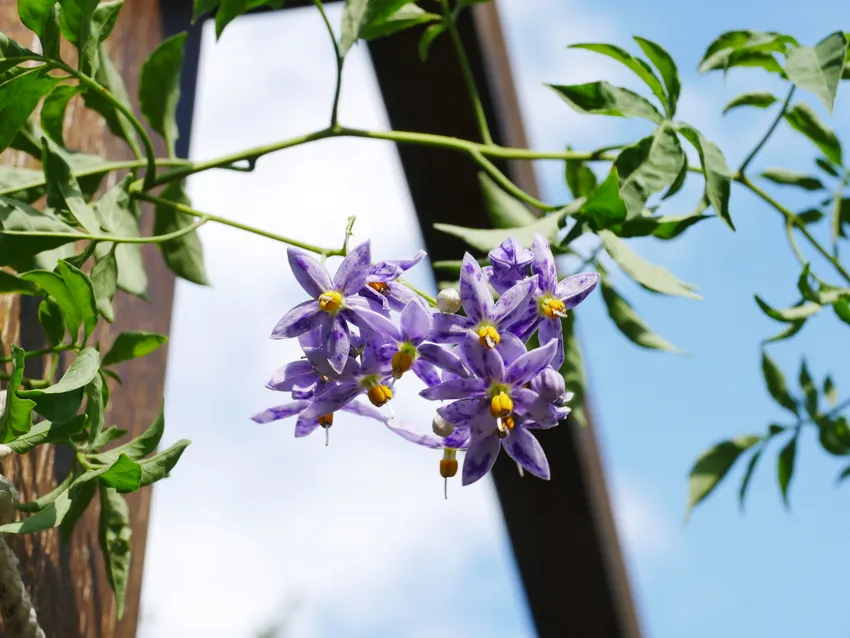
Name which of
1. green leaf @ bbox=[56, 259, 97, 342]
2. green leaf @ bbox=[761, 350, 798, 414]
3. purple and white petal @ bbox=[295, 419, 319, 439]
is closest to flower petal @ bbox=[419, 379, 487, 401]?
purple and white petal @ bbox=[295, 419, 319, 439]

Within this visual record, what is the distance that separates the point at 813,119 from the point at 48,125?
1.99 ft

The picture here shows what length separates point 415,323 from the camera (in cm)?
46

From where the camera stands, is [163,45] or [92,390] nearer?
[92,390]

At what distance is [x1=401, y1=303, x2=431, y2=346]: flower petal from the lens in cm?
46

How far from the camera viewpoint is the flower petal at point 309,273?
0.49m

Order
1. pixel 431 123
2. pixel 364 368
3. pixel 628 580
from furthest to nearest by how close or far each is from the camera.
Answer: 1. pixel 628 580
2. pixel 431 123
3. pixel 364 368

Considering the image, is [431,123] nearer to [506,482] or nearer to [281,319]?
[506,482]

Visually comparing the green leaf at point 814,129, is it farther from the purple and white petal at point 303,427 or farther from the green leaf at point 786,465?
the purple and white petal at point 303,427

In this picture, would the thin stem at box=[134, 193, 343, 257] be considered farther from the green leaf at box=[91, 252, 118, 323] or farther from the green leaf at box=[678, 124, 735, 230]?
the green leaf at box=[678, 124, 735, 230]

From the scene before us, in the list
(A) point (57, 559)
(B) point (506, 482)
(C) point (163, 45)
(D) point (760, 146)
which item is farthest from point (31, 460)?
(B) point (506, 482)

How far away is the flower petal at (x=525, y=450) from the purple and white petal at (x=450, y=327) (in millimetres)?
58

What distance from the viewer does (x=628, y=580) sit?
1.69m

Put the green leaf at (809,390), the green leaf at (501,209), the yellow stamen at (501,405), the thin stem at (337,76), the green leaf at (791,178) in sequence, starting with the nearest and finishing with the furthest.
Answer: the yellow stamen at (501,405) → the thin stem at (337,76) → the green leaf at (501,209) → the green leaf at (791,178) → the green leaf at (809,390)

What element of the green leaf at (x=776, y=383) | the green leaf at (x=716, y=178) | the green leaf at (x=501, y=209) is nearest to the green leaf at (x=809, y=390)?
the green leaf at (x=776, y=383)
